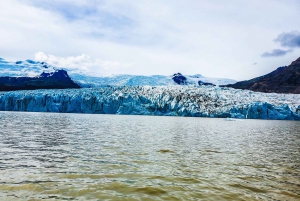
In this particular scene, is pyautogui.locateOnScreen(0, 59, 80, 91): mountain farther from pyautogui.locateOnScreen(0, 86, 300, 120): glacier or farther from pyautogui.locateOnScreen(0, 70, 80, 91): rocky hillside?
pyautogui.locateOnScreen(0, 86, 300, 120): glacier

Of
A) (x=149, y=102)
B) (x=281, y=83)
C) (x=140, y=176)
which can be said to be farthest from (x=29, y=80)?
(x=140, y=176)

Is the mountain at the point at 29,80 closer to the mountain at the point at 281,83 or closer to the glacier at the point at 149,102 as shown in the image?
the glacier at the point at 149,102

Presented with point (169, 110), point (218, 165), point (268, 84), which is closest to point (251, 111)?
point (169, 110)

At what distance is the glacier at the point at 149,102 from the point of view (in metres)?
76.6

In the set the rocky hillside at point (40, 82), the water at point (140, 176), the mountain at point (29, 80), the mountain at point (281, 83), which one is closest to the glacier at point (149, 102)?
the water at point (140, 176)

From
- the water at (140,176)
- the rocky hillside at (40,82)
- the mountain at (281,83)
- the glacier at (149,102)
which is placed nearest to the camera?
the water at (140,176)

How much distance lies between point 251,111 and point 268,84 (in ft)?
385

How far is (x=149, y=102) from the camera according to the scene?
80938 millimetres

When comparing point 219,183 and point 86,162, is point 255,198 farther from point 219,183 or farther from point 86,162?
point 86,162

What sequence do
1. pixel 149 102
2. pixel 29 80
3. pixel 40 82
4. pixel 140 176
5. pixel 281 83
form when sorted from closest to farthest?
1. pixel 140 176
2. pixel 149 102
3. pixel 40 82
4. pixel 29 80
5. pixel 281 83

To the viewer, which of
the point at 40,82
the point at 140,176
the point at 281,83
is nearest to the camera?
the point at 140,176

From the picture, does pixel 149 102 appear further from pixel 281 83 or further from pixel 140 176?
pixel 281 83

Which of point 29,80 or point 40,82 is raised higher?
point 29,80

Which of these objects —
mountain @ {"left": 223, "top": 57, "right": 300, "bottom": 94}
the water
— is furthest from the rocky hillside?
the water
